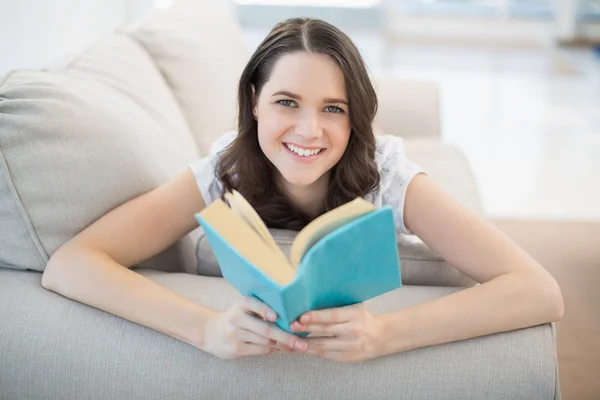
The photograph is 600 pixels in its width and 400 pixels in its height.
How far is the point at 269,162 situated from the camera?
1671 mm

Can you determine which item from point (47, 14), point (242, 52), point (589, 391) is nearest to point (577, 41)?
point (242, 52)

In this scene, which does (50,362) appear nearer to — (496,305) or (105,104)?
(105,104)

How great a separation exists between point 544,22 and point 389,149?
21.9ft

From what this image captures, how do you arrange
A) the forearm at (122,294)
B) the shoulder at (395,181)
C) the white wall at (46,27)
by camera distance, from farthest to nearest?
the white wall at (46,27)
the shoulder at (395,181)
the forearm at (122,294)

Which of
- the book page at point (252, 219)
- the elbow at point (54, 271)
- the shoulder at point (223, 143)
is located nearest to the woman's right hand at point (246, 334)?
the book page at point (252, 219)

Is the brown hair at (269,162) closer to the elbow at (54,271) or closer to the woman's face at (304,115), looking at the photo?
the woman's face at (304,115)

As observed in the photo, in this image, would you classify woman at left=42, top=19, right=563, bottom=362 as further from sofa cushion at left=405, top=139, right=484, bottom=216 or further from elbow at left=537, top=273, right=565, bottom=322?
sofa cushion at left=405, top=139, right=484, bottom=216

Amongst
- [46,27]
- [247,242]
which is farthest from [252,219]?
[46,27]

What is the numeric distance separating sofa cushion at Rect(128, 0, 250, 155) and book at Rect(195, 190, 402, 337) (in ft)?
4.25

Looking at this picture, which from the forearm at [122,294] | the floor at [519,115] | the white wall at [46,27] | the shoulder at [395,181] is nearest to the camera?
the forearm at [122,294]

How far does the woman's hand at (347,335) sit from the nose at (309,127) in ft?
1.11

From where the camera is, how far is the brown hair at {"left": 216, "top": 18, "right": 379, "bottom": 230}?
1467 mm

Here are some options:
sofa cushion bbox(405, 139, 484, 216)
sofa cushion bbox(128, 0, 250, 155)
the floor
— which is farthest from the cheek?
the floor

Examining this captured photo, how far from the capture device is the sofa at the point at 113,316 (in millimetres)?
1273
